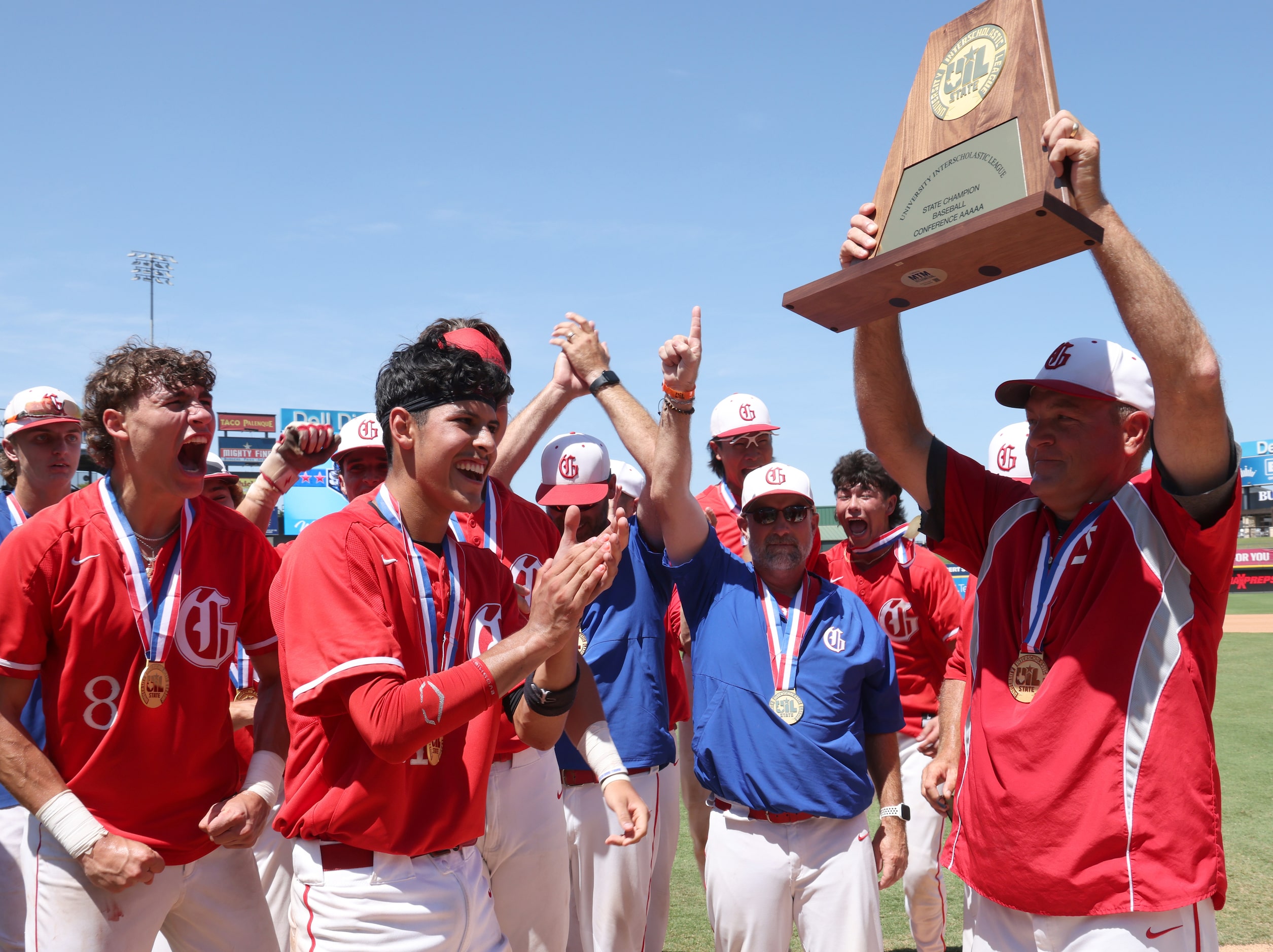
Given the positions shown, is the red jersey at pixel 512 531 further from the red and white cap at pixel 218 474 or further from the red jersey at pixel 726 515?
the red jersey at pixel 726 515

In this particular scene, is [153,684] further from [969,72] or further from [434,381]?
[969,72]

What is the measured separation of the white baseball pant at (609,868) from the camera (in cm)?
469

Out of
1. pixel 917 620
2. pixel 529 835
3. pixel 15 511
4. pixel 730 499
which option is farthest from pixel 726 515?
pixel 15 511

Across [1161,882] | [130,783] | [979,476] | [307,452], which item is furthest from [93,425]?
[1161,882]

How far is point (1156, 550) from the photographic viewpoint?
2859 millimetres

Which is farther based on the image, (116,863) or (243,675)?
(243,675)

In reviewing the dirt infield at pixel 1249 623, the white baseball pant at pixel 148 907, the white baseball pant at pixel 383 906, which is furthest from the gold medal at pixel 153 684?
the dirt infield at pixel 1249 623

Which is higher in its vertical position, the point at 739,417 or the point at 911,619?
the point at 739,417

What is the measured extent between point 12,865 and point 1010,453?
5.71m

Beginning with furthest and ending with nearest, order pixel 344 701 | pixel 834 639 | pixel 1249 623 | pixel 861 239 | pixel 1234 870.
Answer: pixel 1249 623 → pixel 1234 870 → pixel 834 639 → pixel 861 239 → pixel 344 701

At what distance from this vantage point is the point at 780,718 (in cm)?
414

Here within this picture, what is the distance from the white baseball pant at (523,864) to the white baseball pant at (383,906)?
1.01 metres

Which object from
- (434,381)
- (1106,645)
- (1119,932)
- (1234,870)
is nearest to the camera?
(1119,932)

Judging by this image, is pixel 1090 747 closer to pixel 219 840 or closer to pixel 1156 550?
pixel 1156 550
